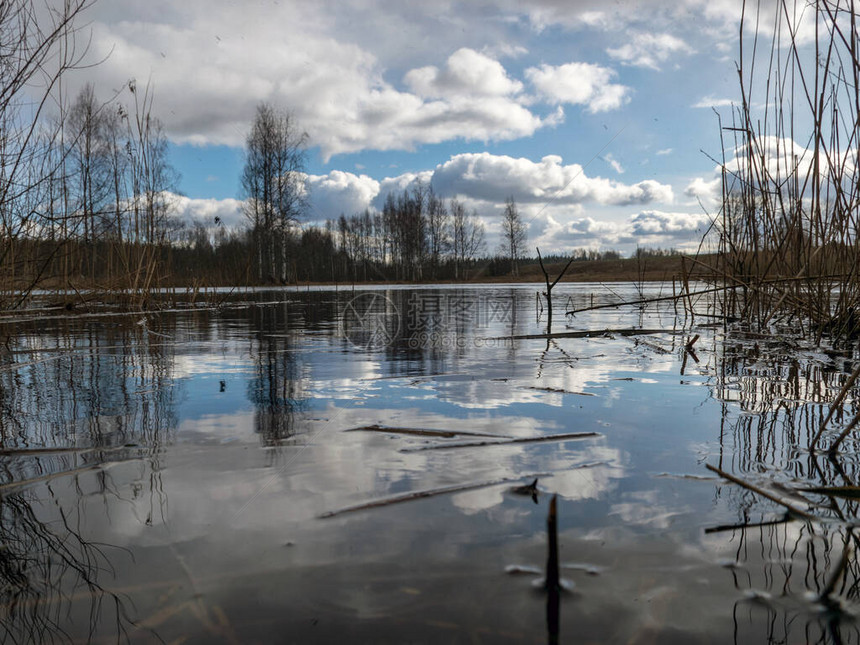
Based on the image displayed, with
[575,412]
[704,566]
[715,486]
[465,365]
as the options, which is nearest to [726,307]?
[465,365]

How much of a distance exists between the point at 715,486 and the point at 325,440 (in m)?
1.26

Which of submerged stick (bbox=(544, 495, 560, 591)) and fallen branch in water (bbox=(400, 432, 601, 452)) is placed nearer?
submerged stick (bbox=(544, 495, 560, 591))

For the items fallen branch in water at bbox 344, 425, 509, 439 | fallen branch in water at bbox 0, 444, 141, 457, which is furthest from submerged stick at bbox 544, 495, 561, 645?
fallen branch in water at bbox 0, 444, 141, 457

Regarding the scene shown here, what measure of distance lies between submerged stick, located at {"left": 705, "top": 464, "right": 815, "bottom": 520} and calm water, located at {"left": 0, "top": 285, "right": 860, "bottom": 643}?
2 cm

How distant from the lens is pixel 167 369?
3574 millimetres

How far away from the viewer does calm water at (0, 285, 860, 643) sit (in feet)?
3.04

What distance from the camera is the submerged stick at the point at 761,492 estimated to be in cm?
127

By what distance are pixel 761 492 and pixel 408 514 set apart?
90 centimetres

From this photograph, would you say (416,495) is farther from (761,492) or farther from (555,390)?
(555,390)

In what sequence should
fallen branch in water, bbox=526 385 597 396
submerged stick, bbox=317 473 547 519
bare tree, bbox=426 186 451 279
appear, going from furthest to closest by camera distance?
1. bare tree, bbox=426 186 451 279
2. fallen branch in water, bbox=526 385 597 396
3. submerged stick, bbox=317 473 547 519

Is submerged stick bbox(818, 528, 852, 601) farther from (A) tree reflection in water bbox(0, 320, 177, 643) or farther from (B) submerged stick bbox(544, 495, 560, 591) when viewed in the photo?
(A) tree reflection in water bbox(0, 320, 177, 643)

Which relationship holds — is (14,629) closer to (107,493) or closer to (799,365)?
(107,493)

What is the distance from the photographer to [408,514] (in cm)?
132

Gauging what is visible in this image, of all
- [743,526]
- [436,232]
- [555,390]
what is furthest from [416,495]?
[436,232]
